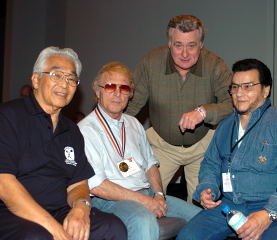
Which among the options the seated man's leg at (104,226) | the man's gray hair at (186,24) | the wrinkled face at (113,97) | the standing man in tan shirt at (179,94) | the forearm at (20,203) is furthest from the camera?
the standing man in tan shirt at (179,94)

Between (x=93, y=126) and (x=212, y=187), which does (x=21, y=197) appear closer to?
(x=93, y=126)

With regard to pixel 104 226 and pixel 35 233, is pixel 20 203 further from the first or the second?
pixel 104 226

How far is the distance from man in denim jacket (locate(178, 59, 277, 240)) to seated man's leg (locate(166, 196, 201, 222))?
0.14 meters

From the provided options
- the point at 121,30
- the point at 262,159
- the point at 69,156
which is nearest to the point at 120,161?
the point at 69,156

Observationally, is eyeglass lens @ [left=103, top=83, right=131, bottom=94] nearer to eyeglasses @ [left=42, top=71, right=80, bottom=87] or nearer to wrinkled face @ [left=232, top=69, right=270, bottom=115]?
eyeglasses @ [left=42, top=71, right=80, bottom=87]

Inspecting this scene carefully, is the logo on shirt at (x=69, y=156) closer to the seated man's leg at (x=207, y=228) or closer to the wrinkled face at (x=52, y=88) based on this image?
the wrinkled face at (x=52, y=88)

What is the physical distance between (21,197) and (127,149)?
1.10 metres

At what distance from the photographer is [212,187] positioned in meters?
2.94

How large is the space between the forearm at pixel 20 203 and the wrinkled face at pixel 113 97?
113 cm

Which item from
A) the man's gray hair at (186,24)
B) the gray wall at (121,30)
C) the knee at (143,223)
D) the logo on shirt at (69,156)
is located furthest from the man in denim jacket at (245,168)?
the gray wall at (121,30)

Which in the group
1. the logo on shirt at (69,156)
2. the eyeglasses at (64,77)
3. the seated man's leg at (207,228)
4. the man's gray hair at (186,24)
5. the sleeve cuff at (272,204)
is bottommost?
the seated man's leg at (207,228)

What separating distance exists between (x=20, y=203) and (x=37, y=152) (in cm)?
33

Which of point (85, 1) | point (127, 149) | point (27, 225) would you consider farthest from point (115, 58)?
point (27, 225)

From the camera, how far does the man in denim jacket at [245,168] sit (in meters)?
2.63
